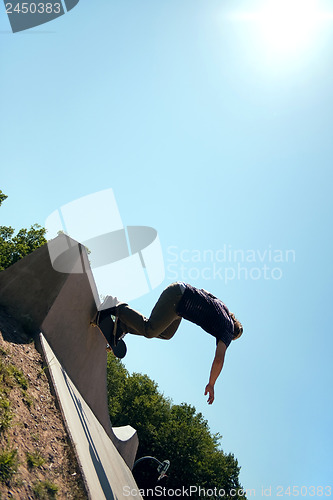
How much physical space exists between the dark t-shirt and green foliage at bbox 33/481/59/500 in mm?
2758

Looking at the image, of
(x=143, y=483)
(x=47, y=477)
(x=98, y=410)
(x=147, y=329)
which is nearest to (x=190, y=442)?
(x=143, y=483)

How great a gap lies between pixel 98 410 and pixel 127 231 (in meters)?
3.77

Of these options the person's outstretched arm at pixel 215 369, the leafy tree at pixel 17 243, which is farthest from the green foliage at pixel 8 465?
the leafy tree at pixel 17 243

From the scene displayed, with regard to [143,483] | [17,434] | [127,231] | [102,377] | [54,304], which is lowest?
[143,483]

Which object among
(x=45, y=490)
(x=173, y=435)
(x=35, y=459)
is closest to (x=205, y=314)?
(x=35, y=459)

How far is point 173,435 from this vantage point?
2747cm

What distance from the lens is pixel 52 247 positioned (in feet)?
17.7

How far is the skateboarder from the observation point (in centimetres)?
502

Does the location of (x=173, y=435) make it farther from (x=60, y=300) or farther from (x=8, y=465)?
(x=8, y=465)

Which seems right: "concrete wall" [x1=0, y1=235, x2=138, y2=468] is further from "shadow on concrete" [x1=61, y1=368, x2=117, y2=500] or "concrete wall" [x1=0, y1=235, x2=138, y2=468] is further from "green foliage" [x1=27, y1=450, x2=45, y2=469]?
"green foliage" [x1=27, y1=450, x2=45, y2=469]

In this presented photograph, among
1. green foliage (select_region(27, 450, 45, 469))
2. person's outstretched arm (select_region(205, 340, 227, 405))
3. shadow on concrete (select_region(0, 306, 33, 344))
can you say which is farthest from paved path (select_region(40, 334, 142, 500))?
person's outstretched arm (select_region(205, 340, 227, 405))

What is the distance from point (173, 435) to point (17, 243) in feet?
65.3

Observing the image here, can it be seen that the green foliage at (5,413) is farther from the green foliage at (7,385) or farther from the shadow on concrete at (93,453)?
the shadow on concrete at (93,453)

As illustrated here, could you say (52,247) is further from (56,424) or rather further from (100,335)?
(56,424)
